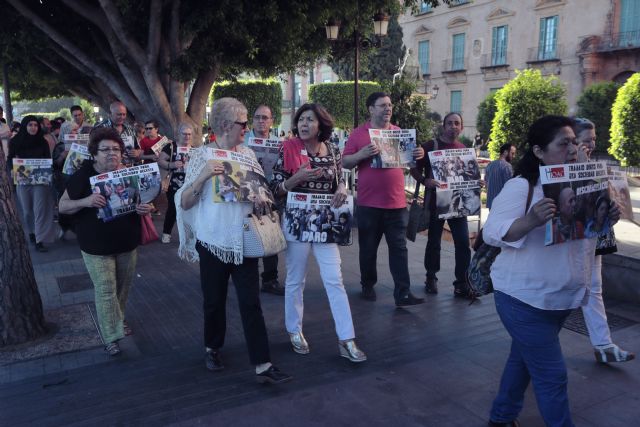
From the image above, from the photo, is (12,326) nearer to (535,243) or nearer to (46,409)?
(46,409)

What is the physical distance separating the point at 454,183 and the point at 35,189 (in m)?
5.96

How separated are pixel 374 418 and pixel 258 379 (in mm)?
874

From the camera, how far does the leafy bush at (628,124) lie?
1574 centimetres

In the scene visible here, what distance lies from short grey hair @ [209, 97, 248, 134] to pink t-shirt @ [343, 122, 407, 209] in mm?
1819

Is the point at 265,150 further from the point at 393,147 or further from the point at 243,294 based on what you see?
the point at 243,294

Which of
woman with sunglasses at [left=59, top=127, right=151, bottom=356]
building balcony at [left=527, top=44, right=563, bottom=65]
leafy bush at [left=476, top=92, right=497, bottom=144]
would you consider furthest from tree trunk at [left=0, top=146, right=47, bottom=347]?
building balcony at [left=527, top=44, right=563, bottom=65]

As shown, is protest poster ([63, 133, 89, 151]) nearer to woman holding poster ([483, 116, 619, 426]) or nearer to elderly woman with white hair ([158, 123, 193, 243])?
elderly woman with white hair ([158, 123, 193, 243])

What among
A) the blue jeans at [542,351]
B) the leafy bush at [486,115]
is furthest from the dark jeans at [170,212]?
the leafy bush at [486,115]

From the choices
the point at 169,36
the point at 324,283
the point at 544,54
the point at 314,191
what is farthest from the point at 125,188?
the point at 544,54

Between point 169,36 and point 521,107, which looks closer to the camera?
point 169,36

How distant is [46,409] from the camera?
3.50 m

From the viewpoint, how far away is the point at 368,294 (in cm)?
573

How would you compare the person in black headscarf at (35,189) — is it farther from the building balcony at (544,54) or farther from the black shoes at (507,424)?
the building balcony at (544,54)

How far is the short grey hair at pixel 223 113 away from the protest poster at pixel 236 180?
200 millimetres
